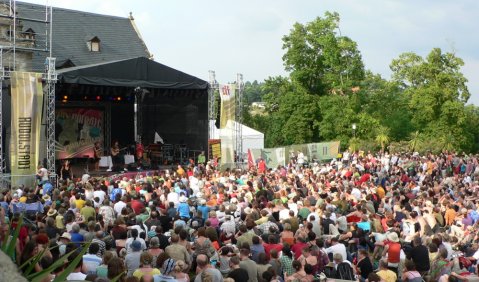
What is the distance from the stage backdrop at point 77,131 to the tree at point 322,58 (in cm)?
1845

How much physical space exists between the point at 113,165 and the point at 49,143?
18.5ft

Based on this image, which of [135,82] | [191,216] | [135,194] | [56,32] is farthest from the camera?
[56,32]

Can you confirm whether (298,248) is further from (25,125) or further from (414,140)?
(414,140)

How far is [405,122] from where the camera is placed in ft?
143

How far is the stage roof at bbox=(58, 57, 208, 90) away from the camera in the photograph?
2039 centimetres

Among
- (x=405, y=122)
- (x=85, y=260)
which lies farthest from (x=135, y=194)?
(x=405, y=122)

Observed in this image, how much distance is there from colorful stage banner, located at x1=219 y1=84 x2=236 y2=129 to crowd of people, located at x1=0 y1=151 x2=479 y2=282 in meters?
8.94

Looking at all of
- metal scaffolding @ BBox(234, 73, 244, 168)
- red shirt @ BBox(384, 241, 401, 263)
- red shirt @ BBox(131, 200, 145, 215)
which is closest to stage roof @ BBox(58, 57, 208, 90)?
metal scaffolding @ BBox(234, 73, 244, 168)

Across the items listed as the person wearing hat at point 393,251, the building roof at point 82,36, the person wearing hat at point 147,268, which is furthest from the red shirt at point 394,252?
the building roof at point 82,36

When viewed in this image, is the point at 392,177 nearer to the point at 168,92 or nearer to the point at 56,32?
the point at 168,92

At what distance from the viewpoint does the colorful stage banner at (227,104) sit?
24891 mm

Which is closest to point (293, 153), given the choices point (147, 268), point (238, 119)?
point (238, 119)

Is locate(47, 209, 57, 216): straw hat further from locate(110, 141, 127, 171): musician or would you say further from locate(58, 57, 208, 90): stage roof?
locate(110, 141, 127, 171): musician

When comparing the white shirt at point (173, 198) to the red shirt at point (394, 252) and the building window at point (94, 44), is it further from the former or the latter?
the building window at point (94, 44)
